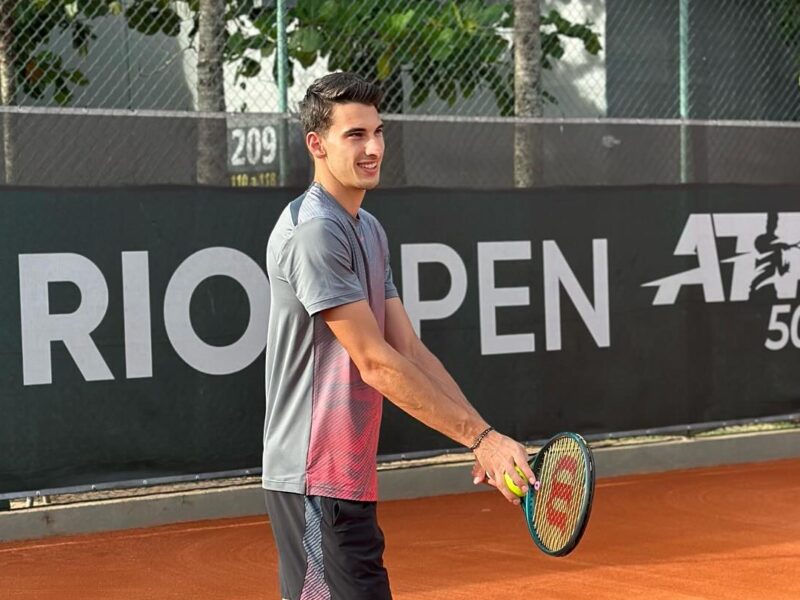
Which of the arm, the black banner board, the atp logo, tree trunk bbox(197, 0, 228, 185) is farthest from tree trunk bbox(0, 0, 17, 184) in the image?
the arm

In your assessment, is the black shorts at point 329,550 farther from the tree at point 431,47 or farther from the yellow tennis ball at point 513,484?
the tree at point 431,47

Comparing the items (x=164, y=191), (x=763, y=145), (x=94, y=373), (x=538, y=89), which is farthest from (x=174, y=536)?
(x=763, y=145)

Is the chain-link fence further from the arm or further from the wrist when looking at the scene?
the wrist

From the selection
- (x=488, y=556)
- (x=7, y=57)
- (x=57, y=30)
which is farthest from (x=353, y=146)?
(x=57, y=30)

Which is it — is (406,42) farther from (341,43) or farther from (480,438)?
(480,438)

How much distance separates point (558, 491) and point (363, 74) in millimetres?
6382

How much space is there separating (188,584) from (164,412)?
149cm

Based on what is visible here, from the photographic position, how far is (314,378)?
10.4ft

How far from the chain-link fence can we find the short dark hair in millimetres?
4299

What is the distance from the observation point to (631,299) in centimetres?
898

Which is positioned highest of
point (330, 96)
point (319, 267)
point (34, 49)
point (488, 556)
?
point (34, 49)

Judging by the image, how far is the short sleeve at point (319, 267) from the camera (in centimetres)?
309

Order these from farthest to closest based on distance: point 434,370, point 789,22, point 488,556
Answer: point 789,22 → point 488,556 → point 434,370

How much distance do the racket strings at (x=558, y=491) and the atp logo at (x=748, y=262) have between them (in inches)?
237
